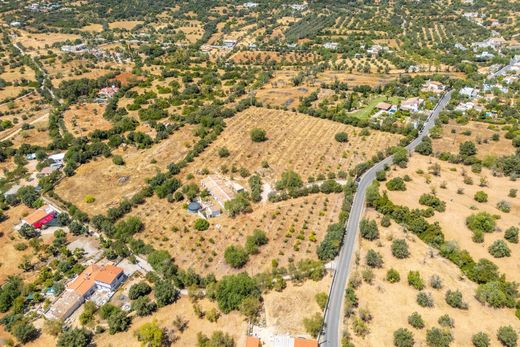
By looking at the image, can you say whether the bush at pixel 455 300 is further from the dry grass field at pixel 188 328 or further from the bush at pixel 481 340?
the dry grass field at pixel 188 328

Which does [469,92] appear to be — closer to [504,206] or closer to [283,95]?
[283,95]

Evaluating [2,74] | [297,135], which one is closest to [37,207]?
[297,135]

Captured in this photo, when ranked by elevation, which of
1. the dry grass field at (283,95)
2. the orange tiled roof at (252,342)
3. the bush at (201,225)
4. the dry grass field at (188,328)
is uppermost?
the orange tiled roof at (252,342)

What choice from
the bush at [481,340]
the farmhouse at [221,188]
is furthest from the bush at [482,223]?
the farmhouse at [221,188]

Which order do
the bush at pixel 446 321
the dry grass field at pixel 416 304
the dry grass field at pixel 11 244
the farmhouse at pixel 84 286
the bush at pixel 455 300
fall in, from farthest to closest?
1. the dry grass field at pixel 11 244
2. the farmhouse at pixel 84 286
3. the bush at pixel 455 300
4. the bush at pixel 446 321
5. the dry grass field at pixel 416 304

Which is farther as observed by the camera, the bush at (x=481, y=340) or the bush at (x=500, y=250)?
the bush at (x=500, y=250)

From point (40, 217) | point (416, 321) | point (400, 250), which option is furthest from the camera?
point (40, 217)

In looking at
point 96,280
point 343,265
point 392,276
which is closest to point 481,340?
point 392,276
